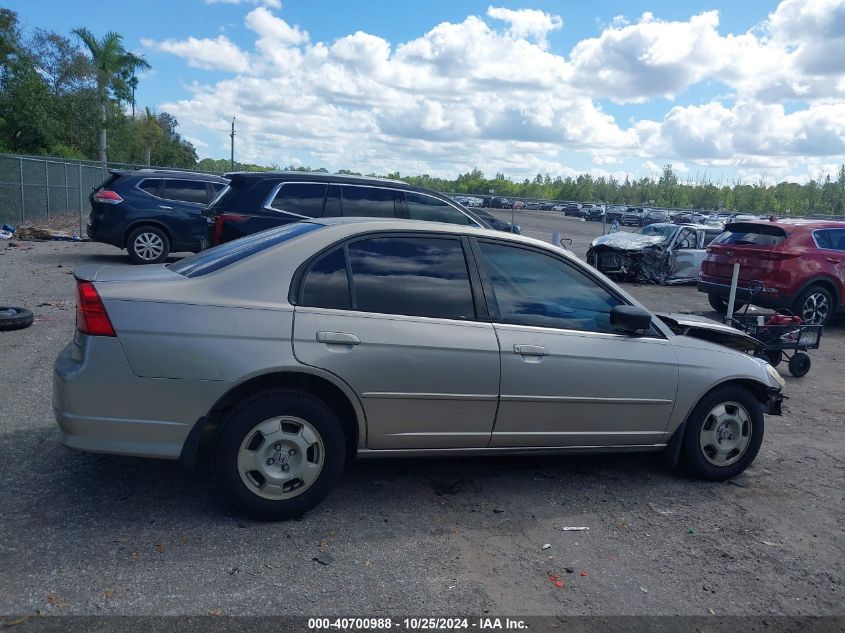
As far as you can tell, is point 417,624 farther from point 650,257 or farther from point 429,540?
point 650,257

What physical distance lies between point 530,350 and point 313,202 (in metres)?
5.78

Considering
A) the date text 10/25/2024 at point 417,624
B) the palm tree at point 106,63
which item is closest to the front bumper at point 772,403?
the date text 10/25/2024 at point 417,624

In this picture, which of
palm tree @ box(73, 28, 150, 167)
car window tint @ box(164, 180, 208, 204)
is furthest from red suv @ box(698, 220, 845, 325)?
palm tree @ box(73, 28, 150, 167)

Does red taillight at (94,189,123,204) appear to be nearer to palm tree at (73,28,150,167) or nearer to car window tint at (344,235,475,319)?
car window tint at (344,235,475,319)

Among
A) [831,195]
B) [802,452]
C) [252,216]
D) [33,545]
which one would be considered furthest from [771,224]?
[831,195]

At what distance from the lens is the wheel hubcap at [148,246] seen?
576 inches

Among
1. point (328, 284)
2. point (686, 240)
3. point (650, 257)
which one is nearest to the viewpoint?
point (328, 284)

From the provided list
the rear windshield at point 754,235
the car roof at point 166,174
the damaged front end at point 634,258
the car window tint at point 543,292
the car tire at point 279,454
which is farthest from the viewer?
the damaged front end at point 634,258

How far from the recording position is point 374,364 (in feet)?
13.5

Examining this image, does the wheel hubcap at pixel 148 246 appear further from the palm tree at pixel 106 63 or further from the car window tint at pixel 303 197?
the palm tree at pixel 106 63

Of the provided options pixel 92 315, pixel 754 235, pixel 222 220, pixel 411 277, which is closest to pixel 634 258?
pixel 754 235

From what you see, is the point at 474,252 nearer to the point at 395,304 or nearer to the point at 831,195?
the point at 395,304

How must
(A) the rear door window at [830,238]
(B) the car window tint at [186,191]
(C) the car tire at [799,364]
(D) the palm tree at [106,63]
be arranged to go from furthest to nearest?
(D) the palm tree at [106,63] < (B) the car window tint at [186,191] < (A) the rear door window at [830,238] < (C) the car tire at [799,364]

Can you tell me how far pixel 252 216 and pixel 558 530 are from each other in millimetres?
6431
